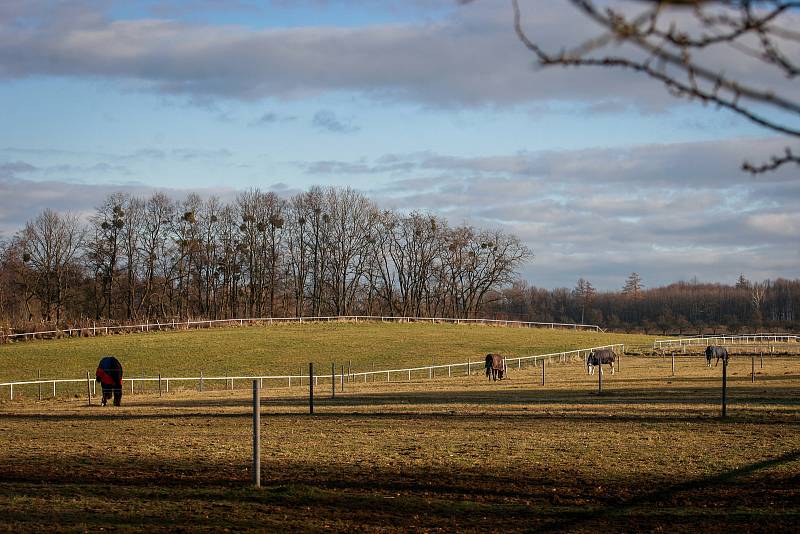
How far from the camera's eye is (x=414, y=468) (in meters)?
12.0

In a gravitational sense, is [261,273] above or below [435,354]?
above

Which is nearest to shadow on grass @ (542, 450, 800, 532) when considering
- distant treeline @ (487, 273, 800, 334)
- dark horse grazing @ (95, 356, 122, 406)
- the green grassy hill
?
dark horse grazing @ (95, 356, 122, 406)

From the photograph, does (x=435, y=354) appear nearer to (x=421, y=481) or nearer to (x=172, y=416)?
(x=172, y=416)

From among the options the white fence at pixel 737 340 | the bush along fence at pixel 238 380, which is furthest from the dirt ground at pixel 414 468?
the white fence at pixel 737 340

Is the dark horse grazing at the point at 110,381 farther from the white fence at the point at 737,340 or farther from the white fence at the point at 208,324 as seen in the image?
the white fence at the point at 737,340

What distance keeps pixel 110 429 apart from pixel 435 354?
4106cm

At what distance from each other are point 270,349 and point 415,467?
46051mm

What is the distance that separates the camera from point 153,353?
176ft

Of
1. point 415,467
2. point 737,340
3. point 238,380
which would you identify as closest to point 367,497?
point 415,467

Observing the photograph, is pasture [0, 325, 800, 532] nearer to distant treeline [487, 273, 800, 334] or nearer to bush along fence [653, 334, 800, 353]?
bush along fence [653, 334, 800, 353]

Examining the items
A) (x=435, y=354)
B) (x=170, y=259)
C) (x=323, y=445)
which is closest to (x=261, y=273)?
(x=170, y=259)

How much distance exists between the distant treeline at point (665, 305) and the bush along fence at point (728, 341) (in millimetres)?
37123

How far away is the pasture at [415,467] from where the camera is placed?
870 cm

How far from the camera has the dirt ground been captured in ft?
28.4
